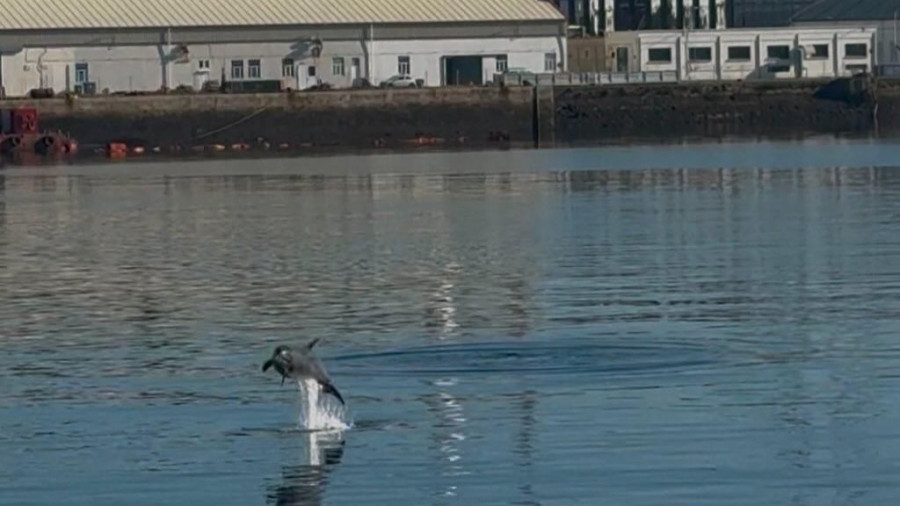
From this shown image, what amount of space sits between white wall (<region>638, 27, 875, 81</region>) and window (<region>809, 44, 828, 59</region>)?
18 cm

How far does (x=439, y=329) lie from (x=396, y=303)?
9.99 ft

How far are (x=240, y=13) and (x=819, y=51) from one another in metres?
26.5

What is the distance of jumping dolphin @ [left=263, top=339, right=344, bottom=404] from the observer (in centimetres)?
1612

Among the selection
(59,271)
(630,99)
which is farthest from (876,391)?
(630,99)

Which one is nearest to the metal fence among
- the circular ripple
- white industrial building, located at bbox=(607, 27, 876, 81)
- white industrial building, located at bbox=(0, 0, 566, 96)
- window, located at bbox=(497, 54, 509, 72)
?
window, located at bbox=(497, 54, 509, 72)

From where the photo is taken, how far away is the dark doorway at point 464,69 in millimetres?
97688

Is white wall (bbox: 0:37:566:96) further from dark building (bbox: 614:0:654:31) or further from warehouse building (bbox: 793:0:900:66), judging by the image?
warehouse building (bbox: 793:0:900:66)

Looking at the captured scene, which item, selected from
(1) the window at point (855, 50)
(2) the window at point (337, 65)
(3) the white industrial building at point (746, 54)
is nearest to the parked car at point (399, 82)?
(2) the window at point (337, 65)

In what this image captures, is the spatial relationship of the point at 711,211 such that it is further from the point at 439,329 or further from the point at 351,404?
the point at 351,404

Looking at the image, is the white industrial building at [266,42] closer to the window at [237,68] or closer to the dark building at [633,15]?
the window at [237,68]

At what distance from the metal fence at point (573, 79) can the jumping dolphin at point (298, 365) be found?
75858 mm

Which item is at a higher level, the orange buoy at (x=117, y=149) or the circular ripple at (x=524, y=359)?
the orange buoy at (x=117, y=149)

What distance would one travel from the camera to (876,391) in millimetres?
19078

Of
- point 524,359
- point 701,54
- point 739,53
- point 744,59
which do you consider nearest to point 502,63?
point 701,54
